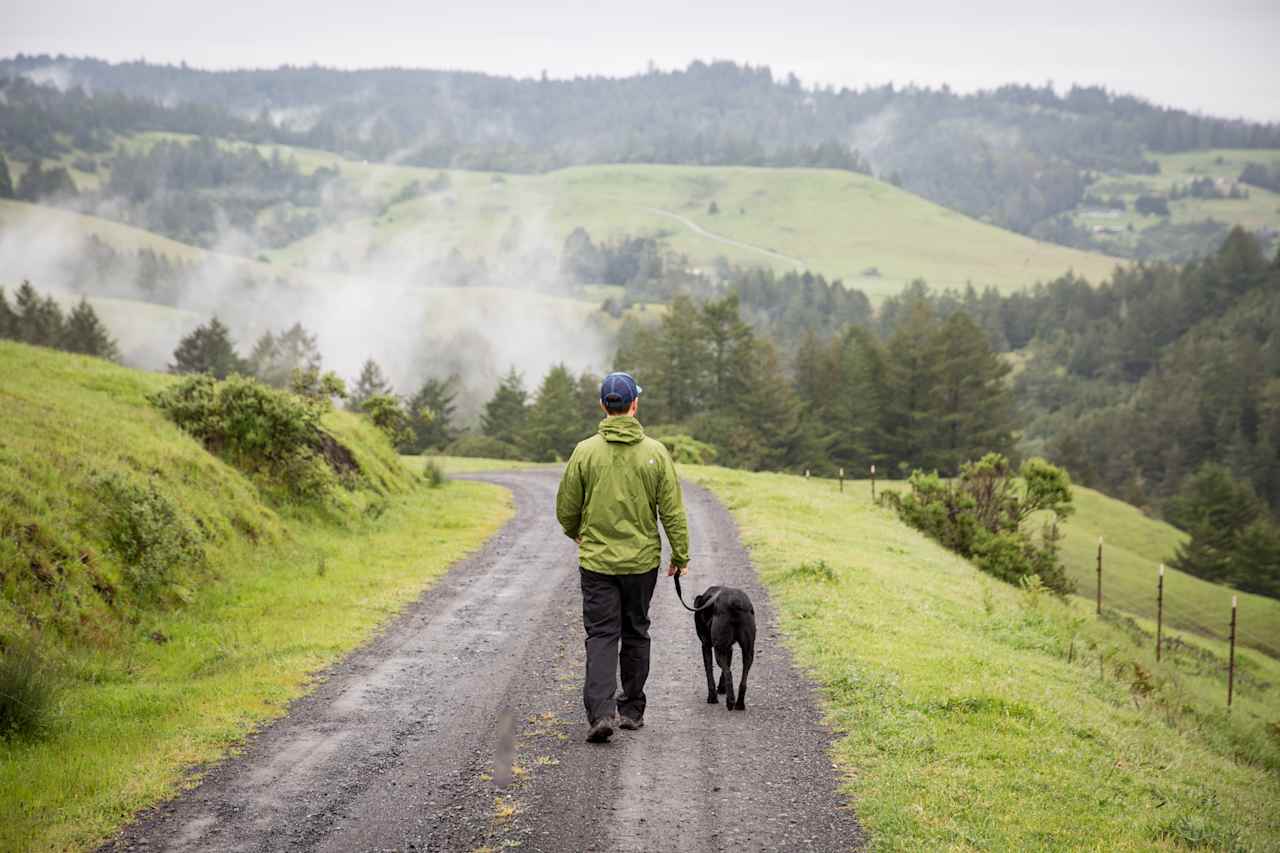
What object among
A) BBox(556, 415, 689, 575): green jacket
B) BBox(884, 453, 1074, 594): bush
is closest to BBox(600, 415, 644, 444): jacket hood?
BBox(556, 415, 689, 575): green jacket

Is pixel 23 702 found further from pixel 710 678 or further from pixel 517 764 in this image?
pixel 710 678

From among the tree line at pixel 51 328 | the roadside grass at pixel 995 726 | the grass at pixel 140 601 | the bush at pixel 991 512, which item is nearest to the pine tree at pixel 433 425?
the tree line at pixel 51 328

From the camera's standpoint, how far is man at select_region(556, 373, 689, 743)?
8.78 meters

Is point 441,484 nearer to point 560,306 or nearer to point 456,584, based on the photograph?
point 456,584

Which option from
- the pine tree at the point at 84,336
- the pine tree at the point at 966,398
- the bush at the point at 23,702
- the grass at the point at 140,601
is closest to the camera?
the grass at the point at 140,601

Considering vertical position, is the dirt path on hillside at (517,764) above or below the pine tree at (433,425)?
above

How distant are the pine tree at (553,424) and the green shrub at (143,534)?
6880cm

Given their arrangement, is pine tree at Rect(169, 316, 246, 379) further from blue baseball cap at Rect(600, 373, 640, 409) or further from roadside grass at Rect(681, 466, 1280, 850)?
blue baseball cap at Rect(600, 373, 640, 409)

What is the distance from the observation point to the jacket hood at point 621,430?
28.8ft

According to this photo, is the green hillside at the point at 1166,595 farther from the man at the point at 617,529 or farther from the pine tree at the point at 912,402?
the man at the point at 617,529

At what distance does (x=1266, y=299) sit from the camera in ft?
480

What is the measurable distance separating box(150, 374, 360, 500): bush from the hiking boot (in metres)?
13.5

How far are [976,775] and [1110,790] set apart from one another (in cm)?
125

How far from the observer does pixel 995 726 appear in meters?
9.58
